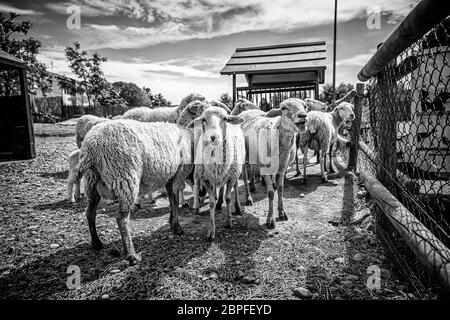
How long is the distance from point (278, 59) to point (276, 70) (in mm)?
1210

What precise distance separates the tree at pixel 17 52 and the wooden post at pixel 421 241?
13.6 m

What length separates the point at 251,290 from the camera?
2.38 m

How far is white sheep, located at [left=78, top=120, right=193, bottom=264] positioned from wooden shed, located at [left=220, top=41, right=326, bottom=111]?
293 inches

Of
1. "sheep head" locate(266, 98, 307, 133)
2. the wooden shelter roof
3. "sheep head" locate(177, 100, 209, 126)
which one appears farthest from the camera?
the wooden shelter roof

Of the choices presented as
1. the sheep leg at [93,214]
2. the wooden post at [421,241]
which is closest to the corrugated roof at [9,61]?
the sheep leg at [93,214]

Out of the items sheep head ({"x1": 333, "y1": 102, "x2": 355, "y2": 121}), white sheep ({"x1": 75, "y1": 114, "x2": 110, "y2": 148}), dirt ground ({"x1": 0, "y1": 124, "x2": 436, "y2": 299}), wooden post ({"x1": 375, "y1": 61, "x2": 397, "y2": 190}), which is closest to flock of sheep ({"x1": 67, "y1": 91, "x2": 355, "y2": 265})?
dirt ground ({"x1": 0, "y1": 124, "x2": 436, "y2": 299})

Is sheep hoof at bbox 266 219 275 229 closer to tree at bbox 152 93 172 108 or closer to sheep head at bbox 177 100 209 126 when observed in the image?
sheep head at bbox 177 100 209 126

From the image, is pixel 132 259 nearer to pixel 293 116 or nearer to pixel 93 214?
pixel 93 214

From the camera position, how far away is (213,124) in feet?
11.6

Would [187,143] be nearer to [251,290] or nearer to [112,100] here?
[251,290]

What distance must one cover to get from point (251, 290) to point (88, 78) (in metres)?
39.5

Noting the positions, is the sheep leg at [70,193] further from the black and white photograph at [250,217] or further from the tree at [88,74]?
the tree at [88,74]

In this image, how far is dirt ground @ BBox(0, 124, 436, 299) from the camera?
7.84 feet
